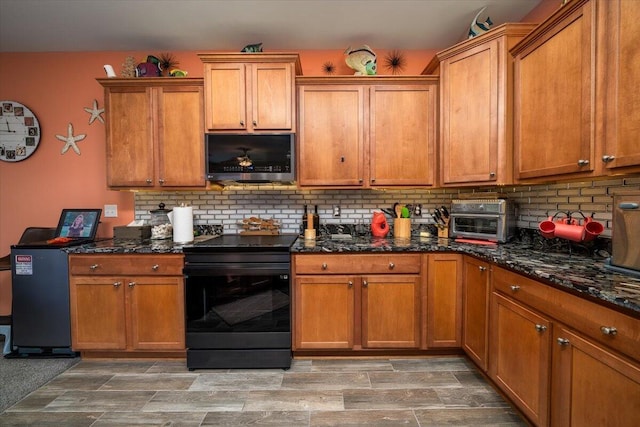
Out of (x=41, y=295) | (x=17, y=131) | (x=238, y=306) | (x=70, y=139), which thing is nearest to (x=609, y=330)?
(x=238, y=306)

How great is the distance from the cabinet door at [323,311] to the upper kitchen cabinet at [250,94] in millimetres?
1341

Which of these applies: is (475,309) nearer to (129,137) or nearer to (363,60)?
(363,60)

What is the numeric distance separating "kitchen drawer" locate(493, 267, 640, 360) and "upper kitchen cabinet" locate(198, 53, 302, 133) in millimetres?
1967

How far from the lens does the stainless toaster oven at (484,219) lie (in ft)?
7.46

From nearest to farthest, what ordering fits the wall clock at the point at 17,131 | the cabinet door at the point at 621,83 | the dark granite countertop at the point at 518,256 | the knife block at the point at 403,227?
the dark granite countertop at the point at 518,256, the cabinet door at the point at 621,83, the knife block at the point at 403,227, the wall clock at the point at 17,131

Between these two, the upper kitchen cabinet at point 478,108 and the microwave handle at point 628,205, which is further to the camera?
the upper kitchen cabinet at point 478,108

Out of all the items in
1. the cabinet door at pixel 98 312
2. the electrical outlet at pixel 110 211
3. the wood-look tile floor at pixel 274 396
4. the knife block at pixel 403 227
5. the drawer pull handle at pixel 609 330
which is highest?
the electrical outlet at pixel 110 211

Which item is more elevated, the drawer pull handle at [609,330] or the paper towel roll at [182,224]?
the paper towel roll at [182,224]

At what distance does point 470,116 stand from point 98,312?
3298mm

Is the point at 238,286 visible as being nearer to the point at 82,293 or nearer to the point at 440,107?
the point at 82,293

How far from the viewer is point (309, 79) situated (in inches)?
102

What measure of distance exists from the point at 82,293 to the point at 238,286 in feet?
4.10

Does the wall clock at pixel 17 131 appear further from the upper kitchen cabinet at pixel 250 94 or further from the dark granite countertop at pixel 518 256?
the upper kitchen cabinet at pixel 250 94

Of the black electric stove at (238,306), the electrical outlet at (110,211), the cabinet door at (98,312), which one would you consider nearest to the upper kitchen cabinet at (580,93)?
the black electric stove at (238,306)
